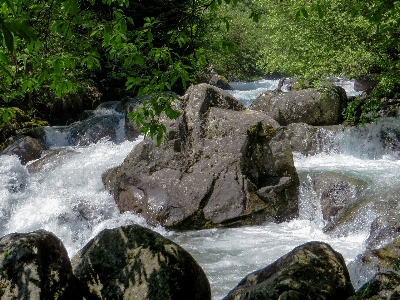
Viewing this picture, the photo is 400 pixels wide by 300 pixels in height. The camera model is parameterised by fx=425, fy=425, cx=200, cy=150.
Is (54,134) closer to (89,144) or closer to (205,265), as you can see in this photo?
(89,144)

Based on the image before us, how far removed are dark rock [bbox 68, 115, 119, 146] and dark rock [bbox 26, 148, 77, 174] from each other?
5.90 feet

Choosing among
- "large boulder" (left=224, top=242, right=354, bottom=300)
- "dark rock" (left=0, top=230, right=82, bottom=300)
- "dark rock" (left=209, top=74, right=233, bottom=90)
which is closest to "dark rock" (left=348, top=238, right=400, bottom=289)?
"large boulder" (left=224, top=242, right=354, bottom=300)

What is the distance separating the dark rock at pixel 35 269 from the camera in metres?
3.72

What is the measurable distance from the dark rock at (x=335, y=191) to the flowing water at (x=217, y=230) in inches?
5.8

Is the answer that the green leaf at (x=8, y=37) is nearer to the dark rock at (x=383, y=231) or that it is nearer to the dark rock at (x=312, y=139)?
the dark rock at (x=383, y=231)

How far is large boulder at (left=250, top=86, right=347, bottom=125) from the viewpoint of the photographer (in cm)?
1339

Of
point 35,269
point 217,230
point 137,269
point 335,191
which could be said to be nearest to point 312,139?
point 335,191

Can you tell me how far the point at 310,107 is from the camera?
13375mm

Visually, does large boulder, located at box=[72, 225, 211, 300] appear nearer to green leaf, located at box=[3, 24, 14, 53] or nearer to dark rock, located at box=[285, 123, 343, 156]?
green leaf, located at box=[3, 24, 14, 53]

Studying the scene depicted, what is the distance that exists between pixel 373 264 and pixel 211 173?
418cm

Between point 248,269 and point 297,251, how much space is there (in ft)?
7.94

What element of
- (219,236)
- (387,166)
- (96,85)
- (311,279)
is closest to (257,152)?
(219,236)

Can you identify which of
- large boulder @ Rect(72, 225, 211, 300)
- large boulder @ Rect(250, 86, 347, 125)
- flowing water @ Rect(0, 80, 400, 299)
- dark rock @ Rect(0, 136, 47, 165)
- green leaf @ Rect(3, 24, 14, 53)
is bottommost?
flowing water @ Rect(0, 80, 400, 299)

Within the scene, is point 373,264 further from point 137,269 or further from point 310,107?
point 310,107
